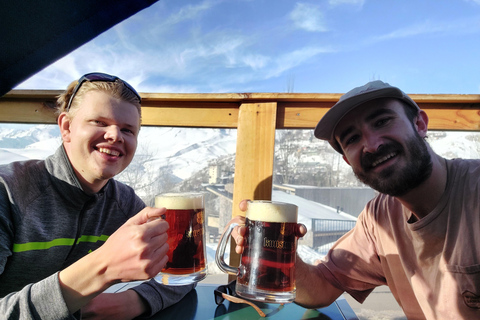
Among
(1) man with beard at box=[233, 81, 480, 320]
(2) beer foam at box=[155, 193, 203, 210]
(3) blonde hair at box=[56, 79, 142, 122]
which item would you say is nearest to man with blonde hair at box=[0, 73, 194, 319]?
(3) blonde hair at box=[56, 79, 142, 122]

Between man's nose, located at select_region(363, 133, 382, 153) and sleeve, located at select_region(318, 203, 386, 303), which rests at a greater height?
man's nose, located at select_region(363, 133, 382, 153)

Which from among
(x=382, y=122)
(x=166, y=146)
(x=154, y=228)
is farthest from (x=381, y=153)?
(x=166, y=146)

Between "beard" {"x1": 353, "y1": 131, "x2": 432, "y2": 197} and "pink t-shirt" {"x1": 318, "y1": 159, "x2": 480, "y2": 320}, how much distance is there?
0.11 meters

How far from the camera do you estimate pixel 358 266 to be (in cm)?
Answer: 137

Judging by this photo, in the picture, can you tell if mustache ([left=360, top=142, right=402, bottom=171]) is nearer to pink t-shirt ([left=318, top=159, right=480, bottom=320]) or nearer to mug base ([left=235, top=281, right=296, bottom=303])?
pink t-shirt ([left=318, top=159, right=480, bottom=320])

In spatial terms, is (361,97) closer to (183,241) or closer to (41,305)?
(183,241)

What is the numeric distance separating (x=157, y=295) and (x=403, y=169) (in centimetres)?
110

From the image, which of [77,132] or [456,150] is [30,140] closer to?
[77,132]

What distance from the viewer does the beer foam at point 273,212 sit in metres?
0.98

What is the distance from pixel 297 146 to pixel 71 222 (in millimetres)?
1201

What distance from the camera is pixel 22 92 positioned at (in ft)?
5.39

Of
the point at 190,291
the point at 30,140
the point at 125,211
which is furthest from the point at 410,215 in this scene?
the point at 30,140

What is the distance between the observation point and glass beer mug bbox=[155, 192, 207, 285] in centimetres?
93

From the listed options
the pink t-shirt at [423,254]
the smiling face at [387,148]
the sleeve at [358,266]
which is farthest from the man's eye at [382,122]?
the sleeve at [358,266]
